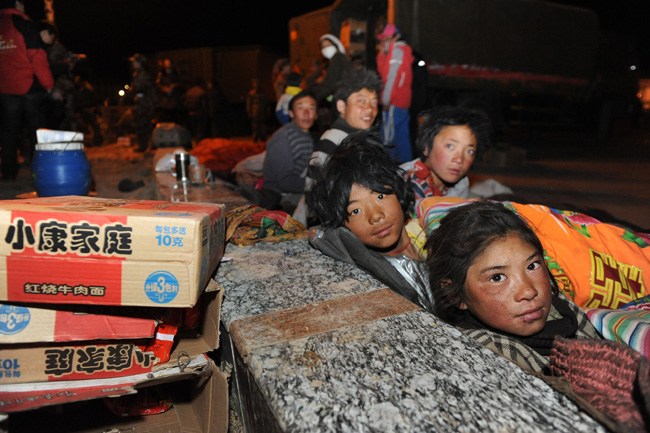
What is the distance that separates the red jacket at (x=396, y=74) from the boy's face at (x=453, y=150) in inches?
103

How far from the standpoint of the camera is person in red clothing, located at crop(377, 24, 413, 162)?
5.39m

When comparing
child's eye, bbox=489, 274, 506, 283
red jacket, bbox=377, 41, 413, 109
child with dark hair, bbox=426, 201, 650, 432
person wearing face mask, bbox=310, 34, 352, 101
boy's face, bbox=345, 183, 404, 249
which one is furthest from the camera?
person wearing face mask, bbox=310, 34, 352, 101

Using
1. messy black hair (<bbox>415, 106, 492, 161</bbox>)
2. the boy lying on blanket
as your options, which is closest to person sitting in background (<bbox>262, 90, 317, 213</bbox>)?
messy black hair (<bbox>415, 106, 492, 161</bbox>)

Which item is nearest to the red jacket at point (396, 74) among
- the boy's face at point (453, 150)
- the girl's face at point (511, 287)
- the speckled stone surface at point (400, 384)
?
the boy's face at point (453, 150)

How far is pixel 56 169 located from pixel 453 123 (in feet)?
10.9

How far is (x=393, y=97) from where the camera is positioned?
541 centimetres

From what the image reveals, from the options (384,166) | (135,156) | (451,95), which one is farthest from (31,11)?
(384,166)

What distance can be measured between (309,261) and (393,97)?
13.0 feet

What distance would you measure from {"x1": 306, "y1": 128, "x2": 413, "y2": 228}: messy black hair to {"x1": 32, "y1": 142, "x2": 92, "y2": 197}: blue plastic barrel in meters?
2.34

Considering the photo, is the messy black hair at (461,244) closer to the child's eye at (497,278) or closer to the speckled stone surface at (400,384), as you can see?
the child's eye at (497,278)

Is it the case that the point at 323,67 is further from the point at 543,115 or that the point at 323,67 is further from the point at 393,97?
the point at 543,115

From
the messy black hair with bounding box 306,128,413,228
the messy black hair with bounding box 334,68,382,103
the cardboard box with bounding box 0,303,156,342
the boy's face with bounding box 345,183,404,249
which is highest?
the messy black hair with bounding box 334,68,382,103

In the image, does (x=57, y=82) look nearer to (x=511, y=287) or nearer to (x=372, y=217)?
(x=372, y=217)

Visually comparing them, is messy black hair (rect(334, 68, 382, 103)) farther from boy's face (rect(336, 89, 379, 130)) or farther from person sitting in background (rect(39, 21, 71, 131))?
person sitting in background (rect(39, 21, 71, 131))
